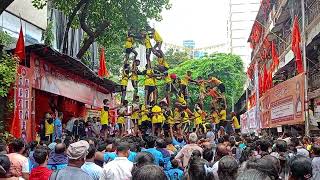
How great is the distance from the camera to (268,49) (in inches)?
1305

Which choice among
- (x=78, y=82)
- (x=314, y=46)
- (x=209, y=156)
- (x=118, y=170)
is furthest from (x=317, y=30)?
(x=118, y=170)

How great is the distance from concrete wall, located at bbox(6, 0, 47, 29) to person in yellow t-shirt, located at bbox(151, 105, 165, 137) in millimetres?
6066

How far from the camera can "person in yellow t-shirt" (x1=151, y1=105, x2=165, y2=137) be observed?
17500mm

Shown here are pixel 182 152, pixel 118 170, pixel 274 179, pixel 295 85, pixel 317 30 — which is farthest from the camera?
pixel 317 30

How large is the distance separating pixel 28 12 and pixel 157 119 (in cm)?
676

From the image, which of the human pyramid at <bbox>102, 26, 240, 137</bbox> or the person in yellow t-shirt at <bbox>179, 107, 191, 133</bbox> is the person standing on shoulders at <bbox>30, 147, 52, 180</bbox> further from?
the person in yellow t-shirt at <bbox>179, 107, 191, 133</bbox>

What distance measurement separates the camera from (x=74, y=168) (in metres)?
5.40

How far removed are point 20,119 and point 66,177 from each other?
28.8ft

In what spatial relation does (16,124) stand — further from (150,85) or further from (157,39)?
(157,39)

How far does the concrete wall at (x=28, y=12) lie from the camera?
59.6 feet

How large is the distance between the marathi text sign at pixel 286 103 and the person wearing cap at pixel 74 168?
37.4 feet

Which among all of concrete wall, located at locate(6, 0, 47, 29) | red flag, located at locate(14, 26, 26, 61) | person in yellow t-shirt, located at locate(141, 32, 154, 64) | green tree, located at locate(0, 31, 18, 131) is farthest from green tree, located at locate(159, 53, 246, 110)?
green tree, located at locate(0, 31, 18, 131)

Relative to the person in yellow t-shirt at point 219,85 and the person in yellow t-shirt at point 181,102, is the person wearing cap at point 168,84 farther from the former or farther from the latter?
the person in yellow t-shirt at point 219,85

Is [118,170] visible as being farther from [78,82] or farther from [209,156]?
[78,82]
